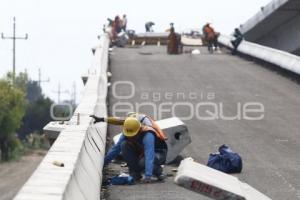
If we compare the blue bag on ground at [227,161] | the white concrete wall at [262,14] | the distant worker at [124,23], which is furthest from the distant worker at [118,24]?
the blue bag on ground at [227,161]

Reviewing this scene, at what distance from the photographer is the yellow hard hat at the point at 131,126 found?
12.8 metres

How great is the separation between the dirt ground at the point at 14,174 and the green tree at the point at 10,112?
2.52 metres

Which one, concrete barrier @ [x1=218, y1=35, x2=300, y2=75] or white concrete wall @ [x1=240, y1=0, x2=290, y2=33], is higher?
white concrete wall @ [x1=240, y1=0, x2=290, y2=33]

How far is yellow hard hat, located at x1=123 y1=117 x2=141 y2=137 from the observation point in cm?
1276

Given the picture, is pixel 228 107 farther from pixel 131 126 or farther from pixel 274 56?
pixel 131 126

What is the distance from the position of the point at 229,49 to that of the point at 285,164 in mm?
31915

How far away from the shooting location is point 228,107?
23.6 m

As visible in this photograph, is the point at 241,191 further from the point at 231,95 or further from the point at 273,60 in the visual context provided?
the point at 273,60

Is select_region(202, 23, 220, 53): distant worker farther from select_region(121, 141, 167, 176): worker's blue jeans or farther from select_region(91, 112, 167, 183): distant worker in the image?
select_region(121, 141, 167, 176): worker's blue jeans

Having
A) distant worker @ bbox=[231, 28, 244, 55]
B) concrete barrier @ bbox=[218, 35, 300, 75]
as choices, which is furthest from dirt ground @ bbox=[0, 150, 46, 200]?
concrete barrier @ bbox=[218, 35, 300, 75]

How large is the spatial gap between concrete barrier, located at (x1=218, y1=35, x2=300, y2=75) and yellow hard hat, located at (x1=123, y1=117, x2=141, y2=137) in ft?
57.4

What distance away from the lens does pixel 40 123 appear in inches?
5394

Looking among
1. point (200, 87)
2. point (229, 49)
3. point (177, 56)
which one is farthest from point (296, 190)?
point (229, 49)

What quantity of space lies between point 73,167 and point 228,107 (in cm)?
1480
